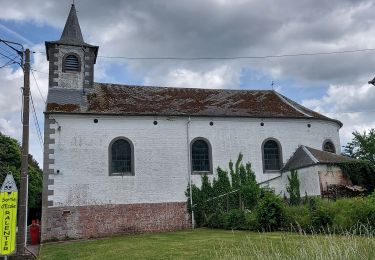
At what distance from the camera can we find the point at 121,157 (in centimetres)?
2328

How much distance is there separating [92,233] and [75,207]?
162 centimetres

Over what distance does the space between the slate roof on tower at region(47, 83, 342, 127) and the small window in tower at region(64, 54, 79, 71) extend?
160cm

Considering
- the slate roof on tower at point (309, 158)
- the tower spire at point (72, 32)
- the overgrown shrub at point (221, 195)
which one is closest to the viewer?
the slate roof on tower at point (309, 158)

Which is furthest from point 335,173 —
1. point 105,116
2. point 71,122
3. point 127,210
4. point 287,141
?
point 71,122

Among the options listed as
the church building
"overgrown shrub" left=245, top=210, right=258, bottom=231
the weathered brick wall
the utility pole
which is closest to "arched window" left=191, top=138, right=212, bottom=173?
the church building

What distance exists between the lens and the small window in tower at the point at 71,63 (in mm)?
25562

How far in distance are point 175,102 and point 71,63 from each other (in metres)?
6.80

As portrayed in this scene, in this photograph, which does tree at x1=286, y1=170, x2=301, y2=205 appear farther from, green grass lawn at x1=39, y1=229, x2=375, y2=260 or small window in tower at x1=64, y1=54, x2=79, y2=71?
small window in tower at x1=64, y1=54, x2=79, y2=71

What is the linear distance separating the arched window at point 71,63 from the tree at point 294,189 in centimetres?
1442

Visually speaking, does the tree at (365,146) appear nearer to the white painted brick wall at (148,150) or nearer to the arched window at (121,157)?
the white painted brick wall at (148,150)

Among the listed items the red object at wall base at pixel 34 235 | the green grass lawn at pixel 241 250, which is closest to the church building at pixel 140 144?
the red object at wall base at pixel 34 235

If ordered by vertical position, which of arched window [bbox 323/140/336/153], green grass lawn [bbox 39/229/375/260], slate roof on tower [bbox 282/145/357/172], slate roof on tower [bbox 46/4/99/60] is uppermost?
slate roof on tower [bbox 46/4/99/60]

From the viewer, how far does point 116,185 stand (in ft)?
74.3

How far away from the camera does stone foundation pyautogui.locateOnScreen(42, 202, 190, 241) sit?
21406 millimetres
